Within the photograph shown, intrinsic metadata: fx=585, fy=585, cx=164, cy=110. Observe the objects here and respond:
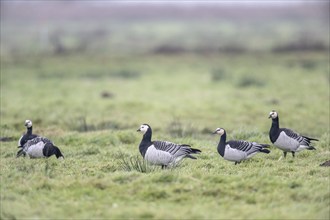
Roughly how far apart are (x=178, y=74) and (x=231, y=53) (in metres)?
12.3

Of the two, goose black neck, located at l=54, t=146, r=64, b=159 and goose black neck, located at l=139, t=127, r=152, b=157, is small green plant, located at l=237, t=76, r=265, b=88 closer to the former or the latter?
goose black neck, located at l=54, t=146, r=64, b=159

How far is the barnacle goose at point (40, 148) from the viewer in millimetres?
13719

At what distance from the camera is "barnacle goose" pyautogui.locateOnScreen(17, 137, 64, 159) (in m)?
13.7

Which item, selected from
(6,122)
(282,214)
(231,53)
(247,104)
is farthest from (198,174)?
(231,53)

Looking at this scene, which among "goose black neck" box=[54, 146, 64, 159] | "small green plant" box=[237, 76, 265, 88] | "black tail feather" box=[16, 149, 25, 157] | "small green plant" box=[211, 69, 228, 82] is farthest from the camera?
"small green plant" box=[211, 69, 228, 82]

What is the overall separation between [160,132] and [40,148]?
5.94 m

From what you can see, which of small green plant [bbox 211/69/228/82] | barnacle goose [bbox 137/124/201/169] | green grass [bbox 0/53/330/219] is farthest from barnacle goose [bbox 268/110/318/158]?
small green plant [bbox 211/69/228/82]

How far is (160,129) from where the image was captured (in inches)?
773

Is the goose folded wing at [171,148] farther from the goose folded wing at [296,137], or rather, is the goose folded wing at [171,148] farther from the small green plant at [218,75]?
the small green plant at [218,75]

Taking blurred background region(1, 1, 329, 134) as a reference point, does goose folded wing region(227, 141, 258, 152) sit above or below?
below

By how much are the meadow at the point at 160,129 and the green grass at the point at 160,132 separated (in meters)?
0.03

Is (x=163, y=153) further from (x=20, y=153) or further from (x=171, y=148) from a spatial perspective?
(x=20, y=153)

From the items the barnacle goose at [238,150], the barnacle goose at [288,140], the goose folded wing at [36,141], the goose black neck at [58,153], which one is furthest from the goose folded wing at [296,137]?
the goose folded wing at [36,141]

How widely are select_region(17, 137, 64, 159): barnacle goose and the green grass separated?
0.22 meters
